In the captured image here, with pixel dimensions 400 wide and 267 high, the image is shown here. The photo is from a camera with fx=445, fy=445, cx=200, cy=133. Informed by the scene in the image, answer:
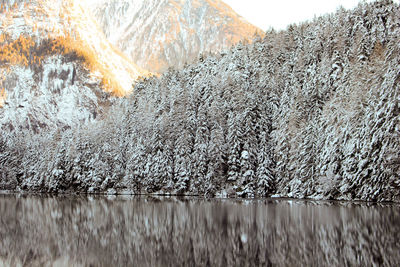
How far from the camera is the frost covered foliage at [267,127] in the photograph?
42812 millimetres

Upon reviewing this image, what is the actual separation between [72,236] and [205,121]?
4631cm

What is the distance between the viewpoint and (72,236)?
79.2 feet

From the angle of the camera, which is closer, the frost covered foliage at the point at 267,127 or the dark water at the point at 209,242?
the dark water at the point at 209,242

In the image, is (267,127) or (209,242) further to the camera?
(267,127)

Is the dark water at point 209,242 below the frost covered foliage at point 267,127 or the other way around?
below

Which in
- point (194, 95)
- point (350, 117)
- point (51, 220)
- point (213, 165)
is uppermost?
point (194, 95)

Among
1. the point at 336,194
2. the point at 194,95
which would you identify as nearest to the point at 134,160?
the point at 194,95

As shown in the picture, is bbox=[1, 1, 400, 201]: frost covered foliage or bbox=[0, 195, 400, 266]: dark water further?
bbox=[1, 1, 400, 201]: frost covered foliage

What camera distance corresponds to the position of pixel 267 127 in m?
65.9

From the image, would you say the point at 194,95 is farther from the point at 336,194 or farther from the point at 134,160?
the point at 336,194

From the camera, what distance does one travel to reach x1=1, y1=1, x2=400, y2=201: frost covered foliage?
140 ft

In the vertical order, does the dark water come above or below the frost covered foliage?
below

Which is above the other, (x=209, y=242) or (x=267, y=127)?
(x=267, y=127)


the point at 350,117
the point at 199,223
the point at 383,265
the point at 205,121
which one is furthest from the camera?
the point at 205,121
